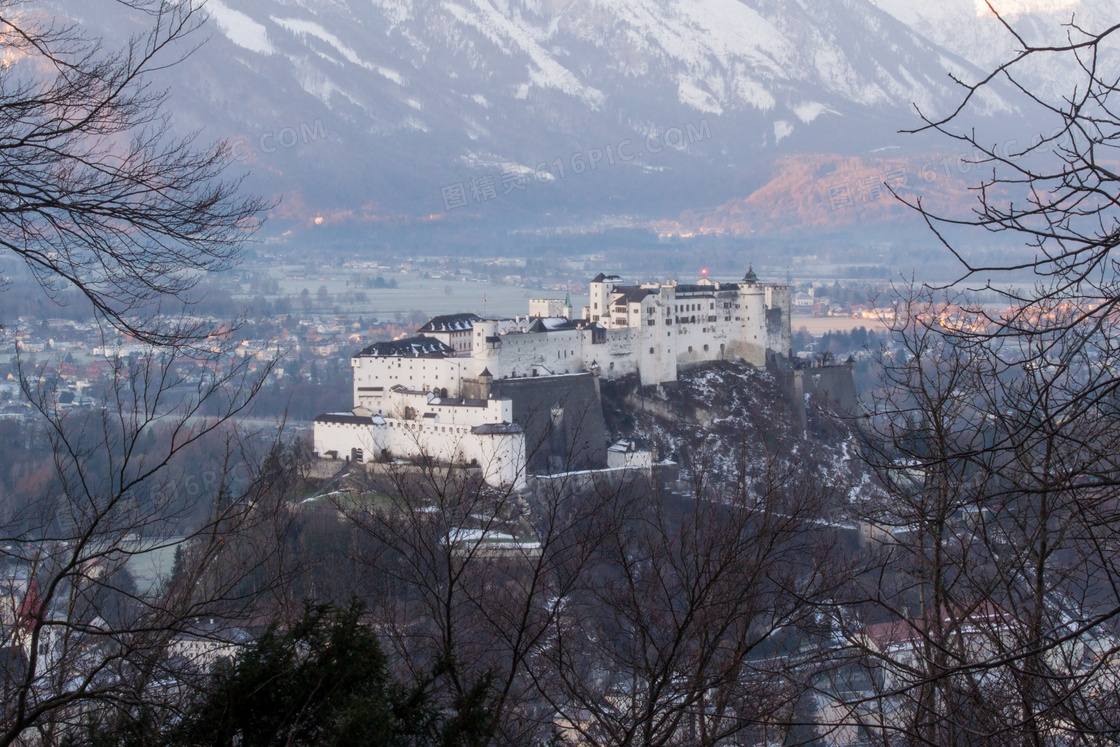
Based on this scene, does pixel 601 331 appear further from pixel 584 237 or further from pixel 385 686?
pixel 584 237

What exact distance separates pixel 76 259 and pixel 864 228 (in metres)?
146

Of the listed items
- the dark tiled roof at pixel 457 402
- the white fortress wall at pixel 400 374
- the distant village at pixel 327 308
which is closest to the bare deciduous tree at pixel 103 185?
the dark tiled roof at pixel 457 402

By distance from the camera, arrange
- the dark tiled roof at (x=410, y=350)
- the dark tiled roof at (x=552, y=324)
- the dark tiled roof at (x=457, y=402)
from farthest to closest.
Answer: the dark tiled roof at (x=552, y=324), the dark tiled roof at (x=410, y=350), the dark tiled roof at (x=457, y=402)

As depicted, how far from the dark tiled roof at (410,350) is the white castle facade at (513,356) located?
0.03 meters

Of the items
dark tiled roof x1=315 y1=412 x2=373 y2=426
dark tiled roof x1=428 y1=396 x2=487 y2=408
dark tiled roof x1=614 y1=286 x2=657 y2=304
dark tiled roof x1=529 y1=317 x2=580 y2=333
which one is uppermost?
dark tiled roof x1=614 y1=286 x2=657 y2=304

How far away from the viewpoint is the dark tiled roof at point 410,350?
108 feet

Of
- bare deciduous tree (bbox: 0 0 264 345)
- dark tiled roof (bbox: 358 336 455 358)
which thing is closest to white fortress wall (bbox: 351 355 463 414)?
dark tiled roof (bbox: 358 336 455 358)

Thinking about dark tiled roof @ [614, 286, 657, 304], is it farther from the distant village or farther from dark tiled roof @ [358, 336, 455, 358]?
the distant village

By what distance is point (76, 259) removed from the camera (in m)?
4.81

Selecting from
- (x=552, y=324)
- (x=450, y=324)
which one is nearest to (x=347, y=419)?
(x=450, y=324)

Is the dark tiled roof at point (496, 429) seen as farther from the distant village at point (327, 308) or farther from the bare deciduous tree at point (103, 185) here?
the bare deciduous tree at point (103, 185)

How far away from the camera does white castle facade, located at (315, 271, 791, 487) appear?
29516mm

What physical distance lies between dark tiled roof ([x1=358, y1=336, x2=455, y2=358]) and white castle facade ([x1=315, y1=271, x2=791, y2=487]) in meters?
0.03

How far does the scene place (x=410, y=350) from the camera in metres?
33.1
